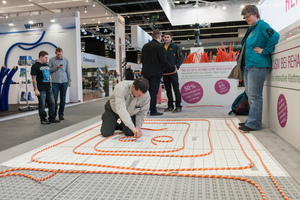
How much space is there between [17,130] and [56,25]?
5.68m

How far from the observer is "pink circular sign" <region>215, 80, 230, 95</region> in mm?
5488

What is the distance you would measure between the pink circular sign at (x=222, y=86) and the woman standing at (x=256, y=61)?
2.52 metres

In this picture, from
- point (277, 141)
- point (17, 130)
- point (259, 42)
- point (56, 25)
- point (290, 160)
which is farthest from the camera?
point (56, 25)

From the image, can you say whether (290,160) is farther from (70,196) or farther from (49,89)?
(49,89)

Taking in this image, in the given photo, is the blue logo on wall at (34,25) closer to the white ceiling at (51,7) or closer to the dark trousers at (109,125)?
the white ceiling at (51,7)

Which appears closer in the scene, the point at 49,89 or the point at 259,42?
the point at 259,42

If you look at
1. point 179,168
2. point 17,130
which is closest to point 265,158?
point 179,168

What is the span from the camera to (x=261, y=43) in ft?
9.30

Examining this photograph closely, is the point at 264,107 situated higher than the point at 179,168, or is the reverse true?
the point at 264,107

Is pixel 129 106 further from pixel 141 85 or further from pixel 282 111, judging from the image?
pixel 282 111

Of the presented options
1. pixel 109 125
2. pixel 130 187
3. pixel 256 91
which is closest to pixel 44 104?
pixel 109 125

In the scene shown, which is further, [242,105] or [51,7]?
[51,7]

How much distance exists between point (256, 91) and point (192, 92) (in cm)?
271

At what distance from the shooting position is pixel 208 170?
5.65ft
